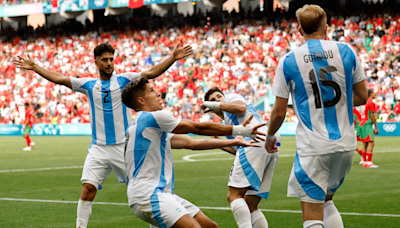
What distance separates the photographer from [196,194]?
9.67 metres

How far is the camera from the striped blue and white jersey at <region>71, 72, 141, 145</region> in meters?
6.77

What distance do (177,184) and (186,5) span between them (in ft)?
99.6

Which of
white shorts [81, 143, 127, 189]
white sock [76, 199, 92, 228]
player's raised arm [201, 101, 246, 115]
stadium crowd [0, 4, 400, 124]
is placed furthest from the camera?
stadium crowd [0, 4, 400, 124]

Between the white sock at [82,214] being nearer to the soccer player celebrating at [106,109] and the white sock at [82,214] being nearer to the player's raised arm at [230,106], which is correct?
the soccer player celebrating at [106,109]

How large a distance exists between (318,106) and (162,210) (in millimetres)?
1467

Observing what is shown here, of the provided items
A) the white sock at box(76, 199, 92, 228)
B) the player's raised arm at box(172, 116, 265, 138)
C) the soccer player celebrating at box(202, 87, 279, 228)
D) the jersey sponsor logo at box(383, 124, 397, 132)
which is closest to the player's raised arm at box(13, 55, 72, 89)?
the white sock at box(76, 199, 92, 228)

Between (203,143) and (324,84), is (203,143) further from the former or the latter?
→ (324,84)

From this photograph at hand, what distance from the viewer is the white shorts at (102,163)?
6523 millimetres

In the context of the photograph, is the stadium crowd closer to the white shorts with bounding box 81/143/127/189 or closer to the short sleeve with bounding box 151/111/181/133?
the white shorts with bounding box 81/143/127/189

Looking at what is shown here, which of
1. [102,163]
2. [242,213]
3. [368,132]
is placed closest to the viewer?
[242,213]

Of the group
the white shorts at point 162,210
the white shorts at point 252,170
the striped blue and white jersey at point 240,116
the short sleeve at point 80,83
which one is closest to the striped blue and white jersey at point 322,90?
the white shorts at point 162,210

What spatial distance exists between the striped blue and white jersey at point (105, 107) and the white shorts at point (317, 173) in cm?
326

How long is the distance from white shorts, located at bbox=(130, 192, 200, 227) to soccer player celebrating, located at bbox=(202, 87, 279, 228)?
58.2 inches

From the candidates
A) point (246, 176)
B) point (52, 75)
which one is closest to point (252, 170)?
point (246, 176)
